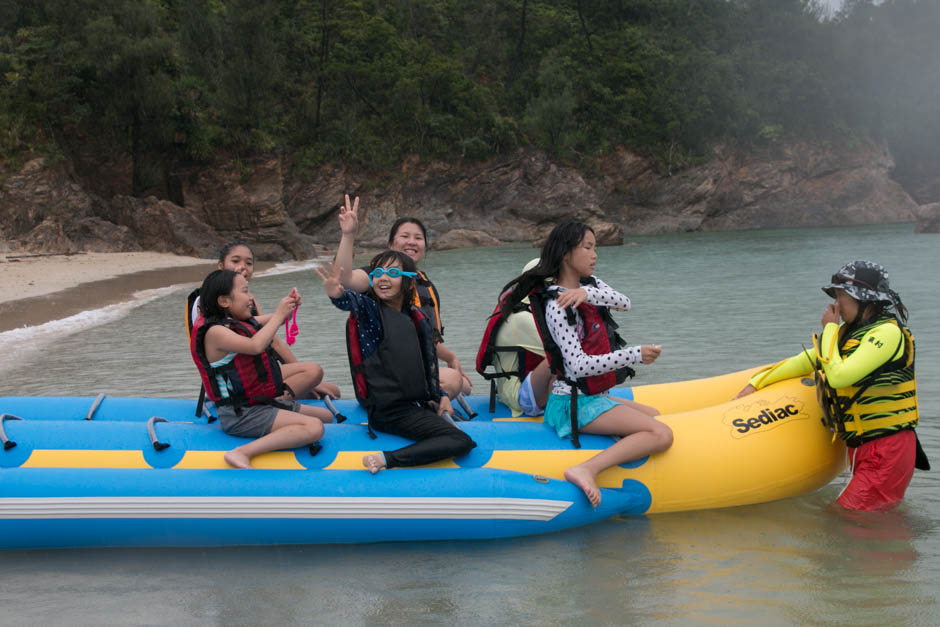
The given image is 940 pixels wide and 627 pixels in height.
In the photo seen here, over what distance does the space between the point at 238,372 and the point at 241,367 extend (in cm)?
2

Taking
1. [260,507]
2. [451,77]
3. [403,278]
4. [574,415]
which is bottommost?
[260,507]

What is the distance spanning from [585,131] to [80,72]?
22344 millimetres

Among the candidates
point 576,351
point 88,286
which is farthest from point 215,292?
point 88,286

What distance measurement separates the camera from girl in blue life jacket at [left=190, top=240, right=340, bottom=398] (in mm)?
3818

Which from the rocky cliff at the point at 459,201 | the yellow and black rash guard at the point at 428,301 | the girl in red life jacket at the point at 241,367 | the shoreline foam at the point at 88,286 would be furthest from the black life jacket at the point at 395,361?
the rocky cliff at the point at 459,201

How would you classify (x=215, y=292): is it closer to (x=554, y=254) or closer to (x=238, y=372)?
(x=238, y=372)

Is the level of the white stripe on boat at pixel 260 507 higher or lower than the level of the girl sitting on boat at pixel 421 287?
lower

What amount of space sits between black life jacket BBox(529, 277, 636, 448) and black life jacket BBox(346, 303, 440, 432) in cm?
47

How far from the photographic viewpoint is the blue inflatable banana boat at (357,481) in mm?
3080

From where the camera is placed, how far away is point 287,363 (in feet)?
14.2

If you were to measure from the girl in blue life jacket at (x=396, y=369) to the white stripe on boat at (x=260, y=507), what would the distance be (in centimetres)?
17

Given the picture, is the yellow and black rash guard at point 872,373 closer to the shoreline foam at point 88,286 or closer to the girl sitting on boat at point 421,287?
the girl sitting on boat at point 421,287

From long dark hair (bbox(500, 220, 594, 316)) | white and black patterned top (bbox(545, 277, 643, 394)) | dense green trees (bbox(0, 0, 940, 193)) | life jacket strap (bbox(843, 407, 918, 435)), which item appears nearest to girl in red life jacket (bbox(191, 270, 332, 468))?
long dark hair (bbox(500, 220, 594, 316))

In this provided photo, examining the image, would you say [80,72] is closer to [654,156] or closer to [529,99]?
[529,99]
